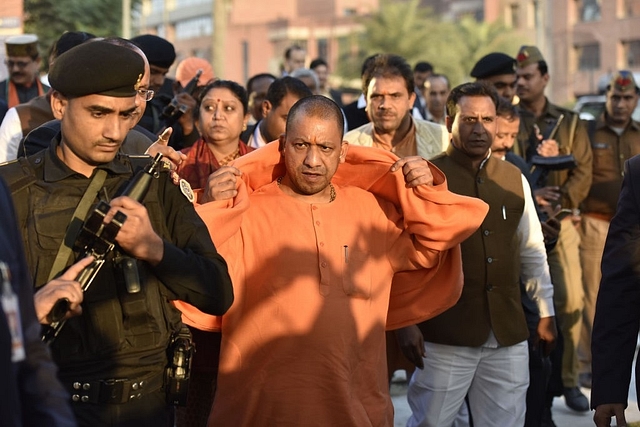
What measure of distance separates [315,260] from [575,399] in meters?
4.34

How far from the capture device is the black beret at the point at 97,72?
4.05 m

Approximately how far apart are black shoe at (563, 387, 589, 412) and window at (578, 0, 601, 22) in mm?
49814

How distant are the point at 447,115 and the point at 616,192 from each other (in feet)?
12.1

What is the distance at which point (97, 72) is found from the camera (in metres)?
4.05

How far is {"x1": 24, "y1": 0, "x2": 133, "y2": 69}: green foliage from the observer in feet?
89.5

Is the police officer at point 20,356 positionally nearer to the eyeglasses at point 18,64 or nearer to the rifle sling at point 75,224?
the rifle sling at point 75,224

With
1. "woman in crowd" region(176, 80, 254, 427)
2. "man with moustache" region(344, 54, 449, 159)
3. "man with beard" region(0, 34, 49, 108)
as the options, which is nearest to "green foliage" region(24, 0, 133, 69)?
"man with beard" region(0, 34, 49, 108)

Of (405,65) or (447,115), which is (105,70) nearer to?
(447,115)

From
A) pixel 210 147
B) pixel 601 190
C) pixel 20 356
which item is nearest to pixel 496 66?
pixel 601 190

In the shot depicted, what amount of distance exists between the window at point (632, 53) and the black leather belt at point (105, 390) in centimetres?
5375

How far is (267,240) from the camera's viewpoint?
5172mm

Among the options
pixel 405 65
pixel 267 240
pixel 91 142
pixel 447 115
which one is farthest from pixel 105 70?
pixel 405 65

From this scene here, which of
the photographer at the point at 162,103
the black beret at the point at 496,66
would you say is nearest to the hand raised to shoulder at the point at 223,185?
the photographer at the point at 162,103

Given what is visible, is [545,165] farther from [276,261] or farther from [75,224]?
[75,224]
